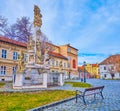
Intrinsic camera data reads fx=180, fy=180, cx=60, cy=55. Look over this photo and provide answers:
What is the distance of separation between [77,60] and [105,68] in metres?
16.3

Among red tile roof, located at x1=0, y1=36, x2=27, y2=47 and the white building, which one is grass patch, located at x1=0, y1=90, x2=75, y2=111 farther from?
the white building

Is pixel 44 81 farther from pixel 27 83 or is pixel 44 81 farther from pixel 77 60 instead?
pixel 77 60

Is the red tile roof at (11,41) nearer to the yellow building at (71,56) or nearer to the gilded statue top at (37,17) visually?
the gilded statue top at (37,17)

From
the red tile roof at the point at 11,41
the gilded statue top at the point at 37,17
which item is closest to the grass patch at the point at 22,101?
the gilded statue top at the point at 37,17

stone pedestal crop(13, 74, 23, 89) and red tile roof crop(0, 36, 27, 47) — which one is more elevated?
red tile roof crop(0, 36, 27, 47)

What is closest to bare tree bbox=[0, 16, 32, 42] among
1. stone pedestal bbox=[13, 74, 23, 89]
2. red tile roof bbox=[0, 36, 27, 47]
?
red tile roof bbox=[0, 36, 27, 47]

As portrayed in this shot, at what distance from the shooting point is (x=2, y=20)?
30.2 m

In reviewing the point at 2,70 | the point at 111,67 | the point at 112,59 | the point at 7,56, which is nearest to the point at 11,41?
the point at 7,56

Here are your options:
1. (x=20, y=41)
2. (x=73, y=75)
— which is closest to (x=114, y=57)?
(x=73, y=75)

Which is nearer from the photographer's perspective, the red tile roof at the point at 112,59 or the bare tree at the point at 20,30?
the bare tree at the point at 20,30

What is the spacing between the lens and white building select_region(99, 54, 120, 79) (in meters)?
77.8

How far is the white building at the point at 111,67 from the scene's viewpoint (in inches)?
3064

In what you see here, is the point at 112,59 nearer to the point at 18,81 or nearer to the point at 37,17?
the point at 37,17

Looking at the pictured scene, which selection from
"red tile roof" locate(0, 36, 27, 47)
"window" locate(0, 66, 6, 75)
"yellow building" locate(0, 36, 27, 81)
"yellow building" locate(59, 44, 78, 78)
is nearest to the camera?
"window" locate(0, 66, 6, 75)
